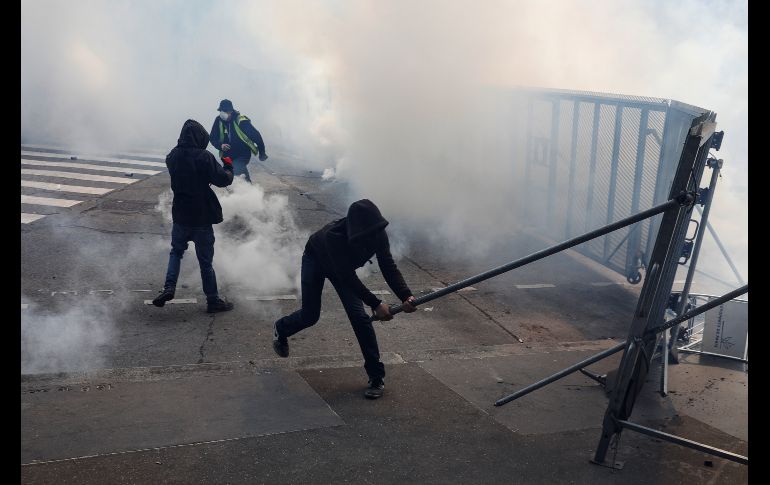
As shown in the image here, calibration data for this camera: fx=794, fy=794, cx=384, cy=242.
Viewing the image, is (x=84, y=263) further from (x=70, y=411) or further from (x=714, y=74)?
(x=714, y=74)

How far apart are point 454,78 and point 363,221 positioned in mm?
7370

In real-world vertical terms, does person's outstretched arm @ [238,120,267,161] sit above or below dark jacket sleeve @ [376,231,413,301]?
above

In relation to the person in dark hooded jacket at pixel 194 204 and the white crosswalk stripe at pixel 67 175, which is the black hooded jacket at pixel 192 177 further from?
the white crosswalk stripe at pixel 67 175

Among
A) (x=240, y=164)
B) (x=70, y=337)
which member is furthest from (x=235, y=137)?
(x=70, y=337)

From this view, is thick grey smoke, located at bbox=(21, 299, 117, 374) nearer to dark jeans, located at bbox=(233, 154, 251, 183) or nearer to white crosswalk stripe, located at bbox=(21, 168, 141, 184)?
dark jeans, located at bbox=(233, 154, 251, 183)

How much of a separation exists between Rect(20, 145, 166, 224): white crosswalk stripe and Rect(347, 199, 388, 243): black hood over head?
607cm

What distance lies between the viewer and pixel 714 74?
42.3 ft

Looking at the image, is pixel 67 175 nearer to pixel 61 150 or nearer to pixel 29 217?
pixel 61 150

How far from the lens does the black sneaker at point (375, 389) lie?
17.6ft

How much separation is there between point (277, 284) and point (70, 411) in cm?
314

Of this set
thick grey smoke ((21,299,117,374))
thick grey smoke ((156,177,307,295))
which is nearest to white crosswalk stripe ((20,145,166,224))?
thick grey smoke ((156,177,307,295))

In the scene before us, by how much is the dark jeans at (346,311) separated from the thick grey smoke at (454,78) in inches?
170

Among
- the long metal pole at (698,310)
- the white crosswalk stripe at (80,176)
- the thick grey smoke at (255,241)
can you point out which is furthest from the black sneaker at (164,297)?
the white crosswalk stripe at (80,176)

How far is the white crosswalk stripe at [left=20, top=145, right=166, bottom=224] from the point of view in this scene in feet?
36.1
